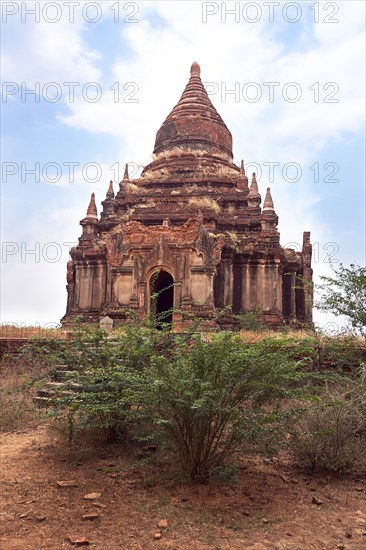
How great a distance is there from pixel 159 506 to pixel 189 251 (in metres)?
10.8

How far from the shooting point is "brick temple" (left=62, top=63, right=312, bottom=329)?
1482cm

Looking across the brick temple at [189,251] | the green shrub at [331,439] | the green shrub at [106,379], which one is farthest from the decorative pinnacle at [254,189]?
the green shrub at [331,439]

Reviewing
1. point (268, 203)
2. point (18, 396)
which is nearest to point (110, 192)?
point (268, 203)

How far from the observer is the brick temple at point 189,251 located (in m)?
14.8

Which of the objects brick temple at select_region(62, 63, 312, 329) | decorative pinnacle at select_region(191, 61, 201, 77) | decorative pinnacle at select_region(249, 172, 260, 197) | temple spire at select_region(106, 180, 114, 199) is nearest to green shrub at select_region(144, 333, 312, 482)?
brick temple at select_region(62, 63, 312, 329)

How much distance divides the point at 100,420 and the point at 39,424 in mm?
1447

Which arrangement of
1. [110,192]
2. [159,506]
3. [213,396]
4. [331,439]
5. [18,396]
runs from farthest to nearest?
[110,192]
[18,396]
[331,439]
[213,396]
[159,506]

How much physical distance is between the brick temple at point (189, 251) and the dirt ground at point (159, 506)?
7169 millimetres

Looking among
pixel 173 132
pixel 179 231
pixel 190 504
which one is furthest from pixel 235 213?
pixel 190 504

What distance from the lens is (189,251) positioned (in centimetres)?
1495

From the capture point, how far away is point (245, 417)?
197 inches

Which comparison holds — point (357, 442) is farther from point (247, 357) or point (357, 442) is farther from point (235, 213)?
point (235, 213)

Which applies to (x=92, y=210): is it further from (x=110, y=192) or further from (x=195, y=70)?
(x=195, y=70)

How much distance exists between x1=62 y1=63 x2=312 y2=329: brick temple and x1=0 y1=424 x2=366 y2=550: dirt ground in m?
7.17
